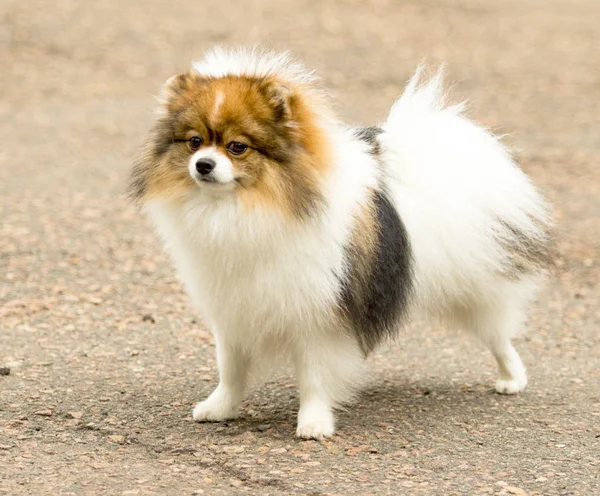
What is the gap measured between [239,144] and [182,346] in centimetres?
227

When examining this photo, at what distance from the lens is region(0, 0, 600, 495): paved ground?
14.1ft

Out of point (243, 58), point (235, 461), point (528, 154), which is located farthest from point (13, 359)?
point (528, 154)

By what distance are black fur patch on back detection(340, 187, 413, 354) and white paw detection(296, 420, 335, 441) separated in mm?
411

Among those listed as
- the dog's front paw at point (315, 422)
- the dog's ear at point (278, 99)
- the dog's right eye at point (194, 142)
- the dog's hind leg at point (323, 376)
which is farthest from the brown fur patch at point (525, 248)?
the dog's right eye at point (194, 142)

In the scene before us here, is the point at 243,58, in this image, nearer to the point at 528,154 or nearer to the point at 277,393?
the point at 277,393

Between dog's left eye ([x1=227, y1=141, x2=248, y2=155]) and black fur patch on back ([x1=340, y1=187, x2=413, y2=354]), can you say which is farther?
black fur patch on back ([x1=340, y1=187, x2=413, y2=354])

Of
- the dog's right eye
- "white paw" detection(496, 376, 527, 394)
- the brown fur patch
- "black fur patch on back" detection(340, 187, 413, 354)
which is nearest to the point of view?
the dog's right eye

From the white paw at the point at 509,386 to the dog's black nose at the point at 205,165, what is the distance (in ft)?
7.38

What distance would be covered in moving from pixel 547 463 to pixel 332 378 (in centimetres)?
102

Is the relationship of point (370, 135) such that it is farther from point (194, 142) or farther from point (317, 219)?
point (194, 142)

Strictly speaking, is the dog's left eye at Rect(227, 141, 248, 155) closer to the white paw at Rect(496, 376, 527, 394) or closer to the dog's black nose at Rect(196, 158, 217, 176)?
the dog's black nose at Rect(196, 158, 217, 176)

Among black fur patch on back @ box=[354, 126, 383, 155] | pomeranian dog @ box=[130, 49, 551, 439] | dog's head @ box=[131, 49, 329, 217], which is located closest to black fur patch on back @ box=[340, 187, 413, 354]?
pomeranian dog @ box=[130, 49, 551, 439]

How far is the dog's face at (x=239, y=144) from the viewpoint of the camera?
169 inches

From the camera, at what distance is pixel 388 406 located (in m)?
5.34
